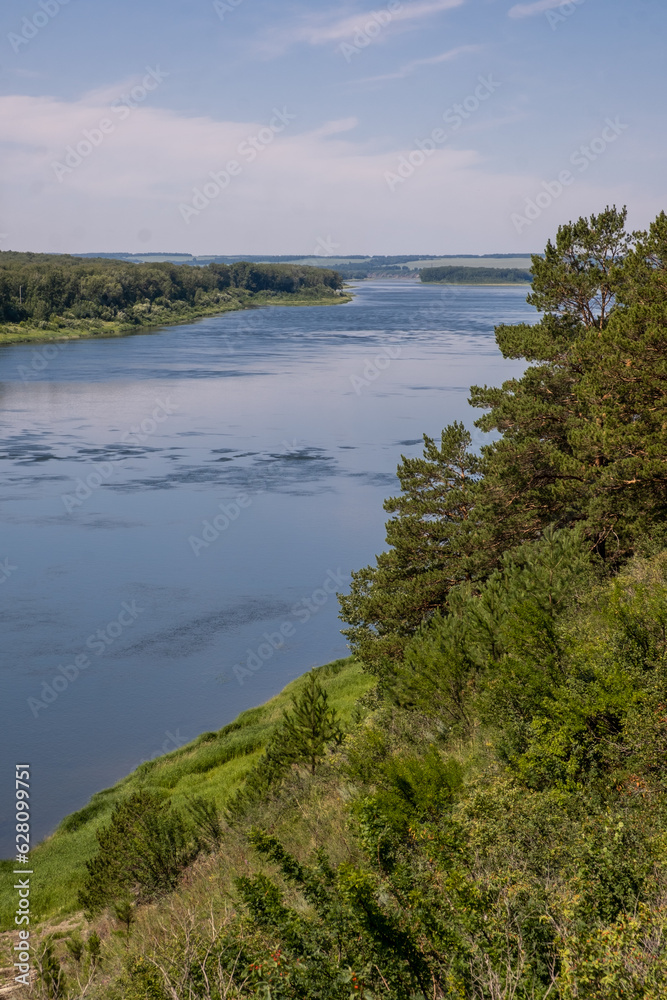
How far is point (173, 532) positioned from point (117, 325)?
7785cm

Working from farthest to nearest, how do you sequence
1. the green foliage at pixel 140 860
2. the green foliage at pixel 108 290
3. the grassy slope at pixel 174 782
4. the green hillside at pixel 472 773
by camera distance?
the green foliage at pixel 108 290 < the grassy slope at pixel 174 782 < the green foliage at pixel 140 860 < the green hillside at pixel 472 773

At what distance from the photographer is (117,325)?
103m

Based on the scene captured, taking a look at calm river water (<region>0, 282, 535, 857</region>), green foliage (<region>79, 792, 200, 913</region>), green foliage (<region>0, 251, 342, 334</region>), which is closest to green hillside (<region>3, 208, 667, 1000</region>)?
green foliage (<region>79, 792, 200, 913</region>)

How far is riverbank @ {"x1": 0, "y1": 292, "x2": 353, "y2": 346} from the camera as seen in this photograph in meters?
89.4

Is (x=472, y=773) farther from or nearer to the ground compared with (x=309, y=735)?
farther from the ground

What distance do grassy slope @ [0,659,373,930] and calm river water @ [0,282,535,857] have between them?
0.77m

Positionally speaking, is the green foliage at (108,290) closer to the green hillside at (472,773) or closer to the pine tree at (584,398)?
the pine tree at (584,398)

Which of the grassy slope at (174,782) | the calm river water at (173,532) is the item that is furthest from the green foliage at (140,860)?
the calm river water at (173,532)

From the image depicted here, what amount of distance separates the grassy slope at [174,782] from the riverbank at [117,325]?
76277mm

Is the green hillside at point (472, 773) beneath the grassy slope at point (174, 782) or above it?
above

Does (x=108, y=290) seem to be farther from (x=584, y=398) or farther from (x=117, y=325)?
(x=584, y=398)

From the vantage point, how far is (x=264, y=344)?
86062 mm

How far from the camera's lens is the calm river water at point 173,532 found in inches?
781

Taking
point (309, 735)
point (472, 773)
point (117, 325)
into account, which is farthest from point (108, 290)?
point (472, 773)
